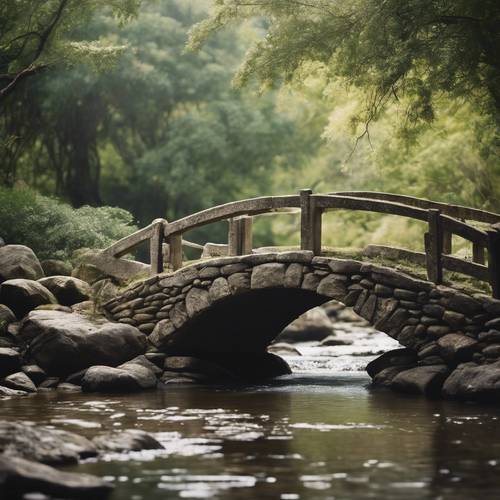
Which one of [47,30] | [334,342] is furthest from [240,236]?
[334,342]

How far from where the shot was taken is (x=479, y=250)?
46.7 feet

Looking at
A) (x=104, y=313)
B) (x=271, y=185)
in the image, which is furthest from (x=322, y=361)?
(x=271, y=185)

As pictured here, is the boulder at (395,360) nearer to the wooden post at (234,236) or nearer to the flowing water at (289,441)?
the flowing water at (289,441)

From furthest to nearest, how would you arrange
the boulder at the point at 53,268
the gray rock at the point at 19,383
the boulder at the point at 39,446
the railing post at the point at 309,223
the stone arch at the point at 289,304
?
the boulder at the point at 53,268, the railing post at the point at 309,223, the gray rock at the point at 19,383, the stone arch at the point at 289,304, the boulder at the point at 39,446

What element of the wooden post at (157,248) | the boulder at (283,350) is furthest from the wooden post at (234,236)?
the boulder at (283,350)

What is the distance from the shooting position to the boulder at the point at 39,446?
761 cm

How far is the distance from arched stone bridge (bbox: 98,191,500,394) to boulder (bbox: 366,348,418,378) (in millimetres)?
106

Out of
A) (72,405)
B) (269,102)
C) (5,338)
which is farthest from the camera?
(269,102)

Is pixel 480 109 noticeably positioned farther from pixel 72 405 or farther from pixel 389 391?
pixel 72 405

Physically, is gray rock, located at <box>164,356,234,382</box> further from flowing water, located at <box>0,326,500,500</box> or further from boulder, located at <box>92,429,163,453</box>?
boulder, located at <box>92,429,163,453</box>

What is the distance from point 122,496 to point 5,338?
8736mm

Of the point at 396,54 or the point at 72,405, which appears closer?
the point at 72,405

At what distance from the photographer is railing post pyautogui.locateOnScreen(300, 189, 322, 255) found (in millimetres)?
14250

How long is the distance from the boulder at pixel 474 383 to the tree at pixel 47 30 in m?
10.1
